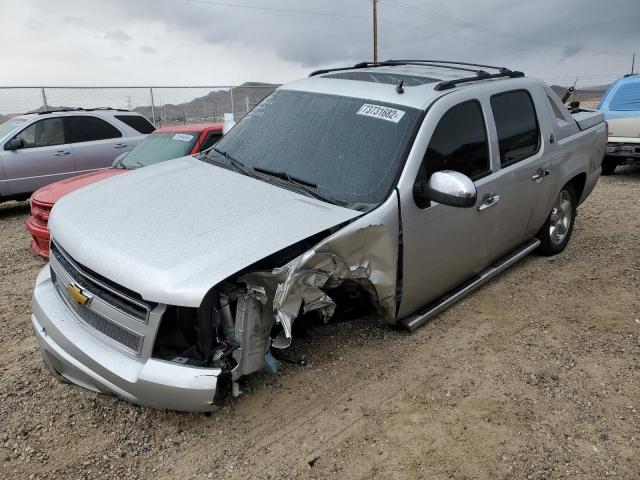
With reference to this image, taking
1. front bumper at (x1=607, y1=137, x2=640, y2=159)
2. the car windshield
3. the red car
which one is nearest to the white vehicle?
the red car

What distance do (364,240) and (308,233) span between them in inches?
17.5

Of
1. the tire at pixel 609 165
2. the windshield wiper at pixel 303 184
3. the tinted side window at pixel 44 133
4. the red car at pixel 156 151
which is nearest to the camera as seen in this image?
the windshield wiper at pixel 303 184

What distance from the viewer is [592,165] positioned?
18.6ft

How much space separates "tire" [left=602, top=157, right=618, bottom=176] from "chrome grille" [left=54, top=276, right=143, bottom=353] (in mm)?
9789

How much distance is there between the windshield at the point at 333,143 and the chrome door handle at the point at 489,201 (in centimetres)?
86

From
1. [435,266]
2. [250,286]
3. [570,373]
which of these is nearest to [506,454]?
[570,373]

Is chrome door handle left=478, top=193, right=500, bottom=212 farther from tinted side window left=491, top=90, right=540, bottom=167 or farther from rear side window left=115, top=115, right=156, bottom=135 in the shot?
rear side window left=115, top=115, right=156, bottom=135

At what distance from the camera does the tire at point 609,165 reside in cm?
998

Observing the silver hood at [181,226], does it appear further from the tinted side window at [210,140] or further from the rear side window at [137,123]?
the rear side window at [137,123]

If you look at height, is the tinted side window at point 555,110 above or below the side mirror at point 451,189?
above

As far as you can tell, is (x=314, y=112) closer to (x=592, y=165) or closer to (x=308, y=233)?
(x=308, y=233)

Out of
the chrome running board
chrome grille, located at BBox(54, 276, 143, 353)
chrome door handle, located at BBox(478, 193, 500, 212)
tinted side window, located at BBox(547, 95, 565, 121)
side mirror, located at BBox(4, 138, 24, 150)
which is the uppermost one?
tinted side window, located at BBox(547, 95, 565, 121)

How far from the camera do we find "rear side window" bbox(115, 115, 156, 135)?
31.0ft

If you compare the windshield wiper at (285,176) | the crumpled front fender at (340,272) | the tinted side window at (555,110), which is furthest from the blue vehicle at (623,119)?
the windshield wiper at (285,176)
